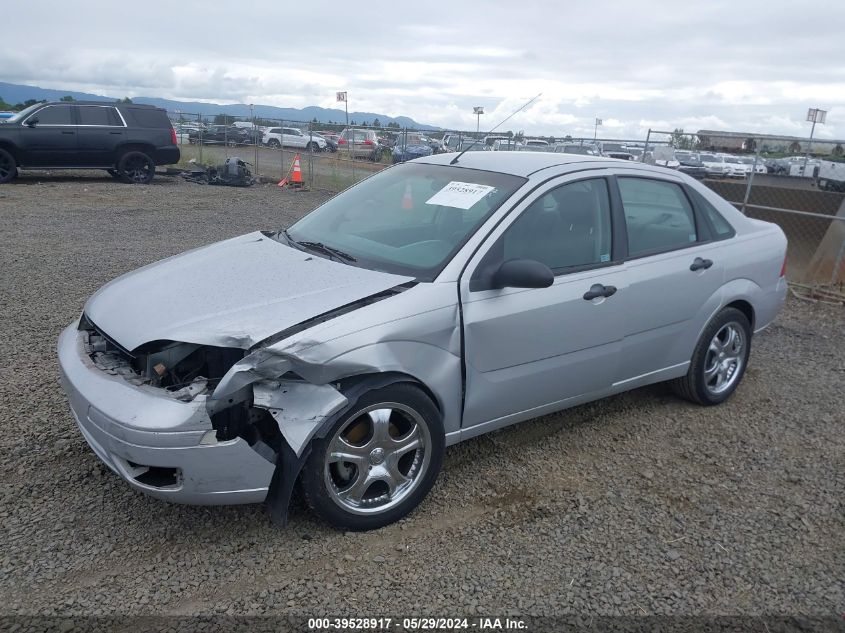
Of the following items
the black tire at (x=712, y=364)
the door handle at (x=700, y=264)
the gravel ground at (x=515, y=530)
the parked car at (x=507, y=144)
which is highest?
the parked car at (x=507, y=144)

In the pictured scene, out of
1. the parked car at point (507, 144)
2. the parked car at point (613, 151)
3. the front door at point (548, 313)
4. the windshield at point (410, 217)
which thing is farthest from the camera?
the parked car at point (507, 144)

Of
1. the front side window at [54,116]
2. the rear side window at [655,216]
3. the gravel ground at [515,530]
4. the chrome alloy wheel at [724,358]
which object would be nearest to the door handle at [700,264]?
the rear side window at [655,216]

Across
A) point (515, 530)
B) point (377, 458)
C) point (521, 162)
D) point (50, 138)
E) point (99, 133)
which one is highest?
point (521, 162)

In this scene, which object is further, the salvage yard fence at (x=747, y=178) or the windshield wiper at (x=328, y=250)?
the salvage yard fence at (x=747, y=178)

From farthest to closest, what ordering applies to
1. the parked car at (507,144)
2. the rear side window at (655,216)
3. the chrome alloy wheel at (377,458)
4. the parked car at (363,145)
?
the parked car at (363,145) < the parked car at (507,144) < the rear side window at (655,216) < the chrome alloy wheel at (377,458)

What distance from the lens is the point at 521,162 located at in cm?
418

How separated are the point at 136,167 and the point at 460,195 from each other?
15.3m

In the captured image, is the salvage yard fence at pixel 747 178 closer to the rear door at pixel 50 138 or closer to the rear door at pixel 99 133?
the rear door at pixel 99 133

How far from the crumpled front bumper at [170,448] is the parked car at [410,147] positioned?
60.4 feet

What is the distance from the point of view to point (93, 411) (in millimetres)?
2994

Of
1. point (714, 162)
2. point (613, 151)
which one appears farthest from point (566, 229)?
point (714, 162)

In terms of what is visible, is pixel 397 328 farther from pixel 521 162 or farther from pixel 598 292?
pixel 521 162

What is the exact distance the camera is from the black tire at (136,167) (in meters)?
16.9

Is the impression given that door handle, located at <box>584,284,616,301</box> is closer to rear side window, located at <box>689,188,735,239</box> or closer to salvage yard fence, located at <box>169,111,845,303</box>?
rear side window, located at <box>689,188,735,239</box>
